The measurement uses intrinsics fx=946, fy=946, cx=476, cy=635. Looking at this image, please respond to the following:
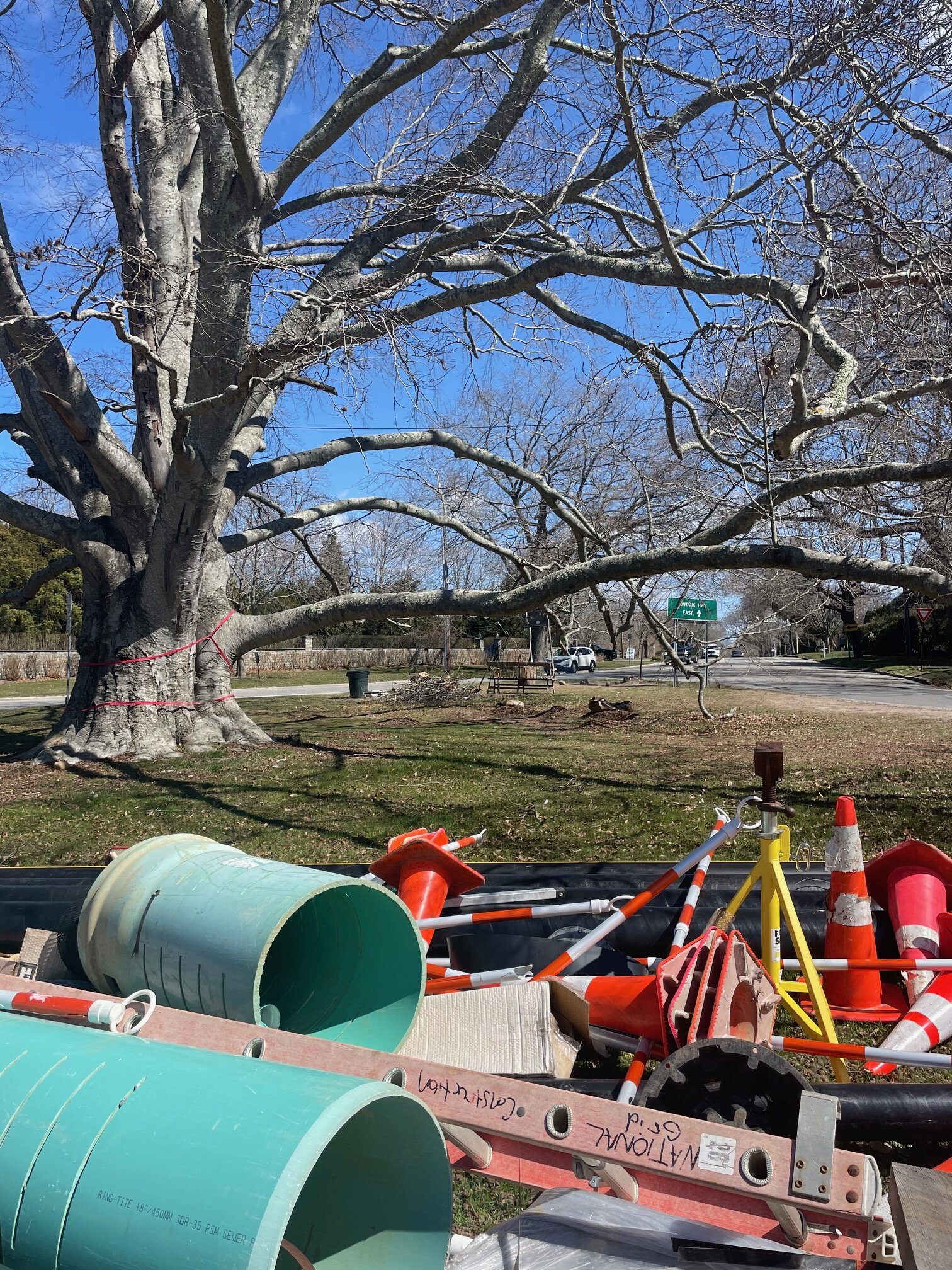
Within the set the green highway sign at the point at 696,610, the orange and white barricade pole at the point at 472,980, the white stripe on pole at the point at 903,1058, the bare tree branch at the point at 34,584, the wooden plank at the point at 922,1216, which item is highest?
the bare tree branch at the point at 34,584

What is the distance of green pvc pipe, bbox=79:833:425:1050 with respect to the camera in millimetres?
3254

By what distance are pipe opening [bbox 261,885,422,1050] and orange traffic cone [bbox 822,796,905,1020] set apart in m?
1.98

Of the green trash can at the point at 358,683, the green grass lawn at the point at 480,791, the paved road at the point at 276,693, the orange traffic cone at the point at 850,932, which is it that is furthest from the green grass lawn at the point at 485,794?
the paved road at the point at 276,693

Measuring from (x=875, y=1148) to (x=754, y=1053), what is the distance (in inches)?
39.9

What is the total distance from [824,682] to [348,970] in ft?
112

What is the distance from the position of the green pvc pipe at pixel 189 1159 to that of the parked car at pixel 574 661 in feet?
146

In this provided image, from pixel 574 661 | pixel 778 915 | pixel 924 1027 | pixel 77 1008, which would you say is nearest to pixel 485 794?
pixel 778 915

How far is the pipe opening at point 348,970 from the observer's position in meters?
3.70

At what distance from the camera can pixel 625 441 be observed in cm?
2127

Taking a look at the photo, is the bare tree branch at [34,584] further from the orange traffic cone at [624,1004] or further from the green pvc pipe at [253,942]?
the orange traffic cone at [624,1004]

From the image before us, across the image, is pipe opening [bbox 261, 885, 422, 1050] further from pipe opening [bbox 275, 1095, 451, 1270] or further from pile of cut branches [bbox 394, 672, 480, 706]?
pile of cut branches [bbox 394, 672, 480, 706]

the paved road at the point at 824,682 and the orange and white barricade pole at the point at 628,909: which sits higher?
the orange and white barricade pole at the point at 628,909

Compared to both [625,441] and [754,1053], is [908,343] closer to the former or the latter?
[754,1053]

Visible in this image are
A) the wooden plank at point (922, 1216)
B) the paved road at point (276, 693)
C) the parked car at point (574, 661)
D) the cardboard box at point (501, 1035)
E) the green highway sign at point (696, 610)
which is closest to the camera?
the wooden plank at point (922, 1216)
